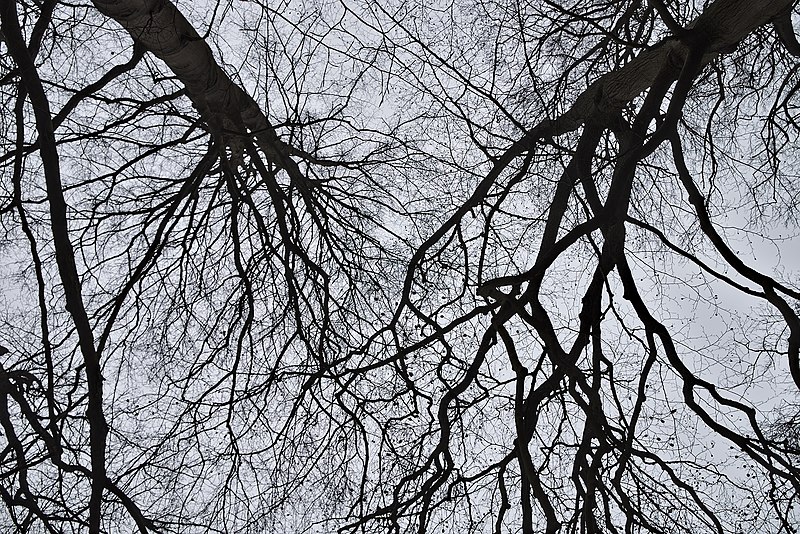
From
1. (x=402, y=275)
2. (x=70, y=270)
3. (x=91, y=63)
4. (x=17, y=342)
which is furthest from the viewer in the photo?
(x=402, y=275)

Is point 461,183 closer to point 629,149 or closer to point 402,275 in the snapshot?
point 402,275

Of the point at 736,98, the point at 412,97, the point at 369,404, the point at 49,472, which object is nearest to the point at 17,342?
the point at 49,472

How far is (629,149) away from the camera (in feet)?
8.63

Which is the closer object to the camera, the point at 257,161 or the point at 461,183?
the point at 257,161

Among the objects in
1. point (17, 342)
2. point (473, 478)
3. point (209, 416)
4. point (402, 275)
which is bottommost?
point (473, 478)

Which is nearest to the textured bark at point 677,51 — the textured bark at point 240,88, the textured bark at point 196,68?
the textured bark at point 240,88

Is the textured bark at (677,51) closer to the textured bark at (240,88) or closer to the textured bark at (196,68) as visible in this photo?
the textured bark at (240,88)

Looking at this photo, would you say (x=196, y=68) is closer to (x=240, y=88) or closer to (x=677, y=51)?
(x=240, y=88)

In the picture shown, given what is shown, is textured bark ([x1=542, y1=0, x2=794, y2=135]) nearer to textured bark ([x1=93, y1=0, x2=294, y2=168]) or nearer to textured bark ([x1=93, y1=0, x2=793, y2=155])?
textured bark ([x1=93, y1=0, x2=793, y2=155])

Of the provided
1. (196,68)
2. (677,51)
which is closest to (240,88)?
(196,68)

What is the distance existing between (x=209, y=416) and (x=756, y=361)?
233 centimetres

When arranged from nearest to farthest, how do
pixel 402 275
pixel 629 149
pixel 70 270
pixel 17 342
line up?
pixel 70 270 → pixel 629 149 → pixel 17 342 → pixel 402 275

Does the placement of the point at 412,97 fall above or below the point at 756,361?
above

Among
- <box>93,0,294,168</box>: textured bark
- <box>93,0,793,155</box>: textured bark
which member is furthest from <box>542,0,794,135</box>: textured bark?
<box>93,0,294,168</box>: textured bark
